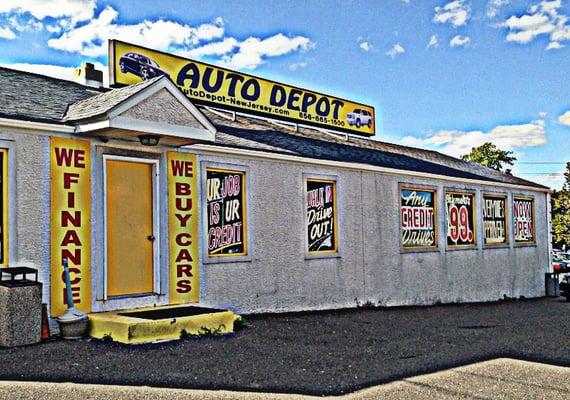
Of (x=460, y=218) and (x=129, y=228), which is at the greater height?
(x=460, y=218)

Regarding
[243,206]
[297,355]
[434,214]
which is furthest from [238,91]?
[297,355]

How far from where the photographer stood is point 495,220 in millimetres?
17672

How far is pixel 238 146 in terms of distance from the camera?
34.8 ft

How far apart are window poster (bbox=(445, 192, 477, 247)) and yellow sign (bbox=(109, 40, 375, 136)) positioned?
10.5ft

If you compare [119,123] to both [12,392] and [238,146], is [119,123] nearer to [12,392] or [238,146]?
[238,146]

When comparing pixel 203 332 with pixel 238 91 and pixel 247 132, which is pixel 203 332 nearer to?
pixel 247 132

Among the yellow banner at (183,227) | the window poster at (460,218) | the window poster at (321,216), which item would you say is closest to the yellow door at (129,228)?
the yellow banner at (183,227)

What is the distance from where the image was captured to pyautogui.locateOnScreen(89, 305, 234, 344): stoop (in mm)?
7590

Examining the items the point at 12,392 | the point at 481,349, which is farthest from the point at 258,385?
the point at 481,349

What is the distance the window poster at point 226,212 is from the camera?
1030cm

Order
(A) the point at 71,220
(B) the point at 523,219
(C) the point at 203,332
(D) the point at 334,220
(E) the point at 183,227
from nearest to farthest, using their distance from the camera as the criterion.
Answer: (C) the point at 203,332
(A) the point at 71,220
(E) the point at 183,227
(D) the point at 334,220
(B) the point at 523,219

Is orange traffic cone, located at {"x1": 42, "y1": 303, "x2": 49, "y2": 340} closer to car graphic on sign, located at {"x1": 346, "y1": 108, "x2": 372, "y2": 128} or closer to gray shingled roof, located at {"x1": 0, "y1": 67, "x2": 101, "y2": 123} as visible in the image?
gray shingled roof, located at {"x1": 0, "y1": 67, "x2": 101, "y2": 123}

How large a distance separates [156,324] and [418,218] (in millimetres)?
8542

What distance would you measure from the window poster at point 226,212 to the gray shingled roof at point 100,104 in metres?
2.03
